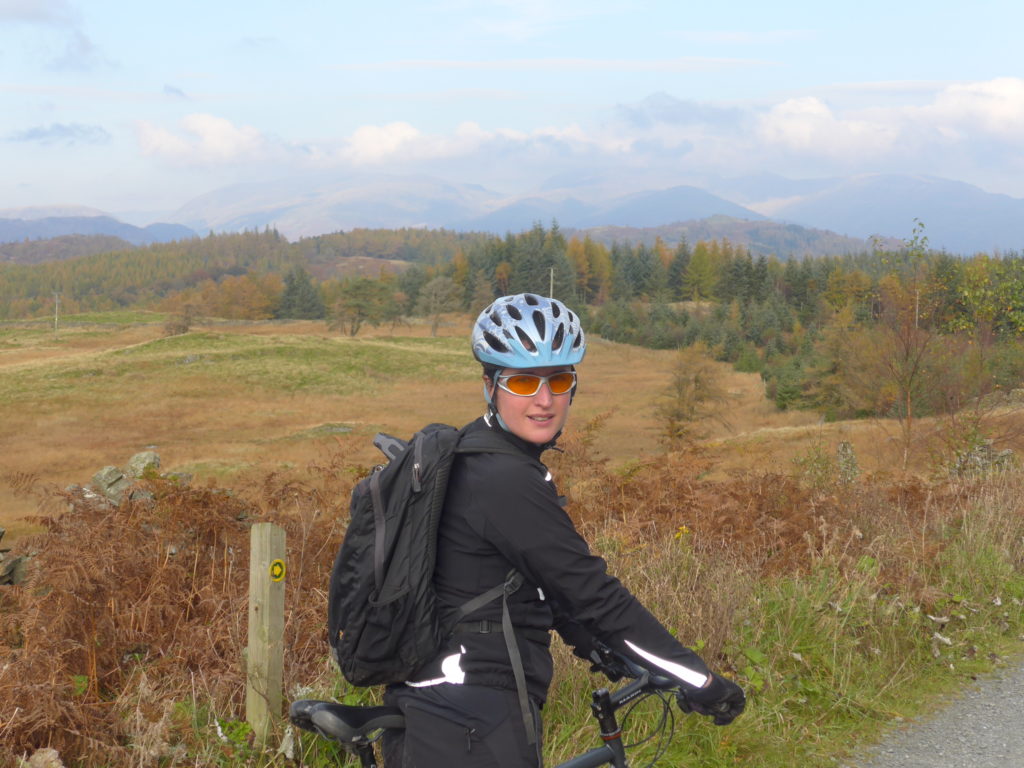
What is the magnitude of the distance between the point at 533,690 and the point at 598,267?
155130 mm

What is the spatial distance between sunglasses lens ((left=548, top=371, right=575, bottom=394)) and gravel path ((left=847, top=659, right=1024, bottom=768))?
10.7ft

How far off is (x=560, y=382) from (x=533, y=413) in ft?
0.60

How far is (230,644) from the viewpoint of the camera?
5180 millimetres

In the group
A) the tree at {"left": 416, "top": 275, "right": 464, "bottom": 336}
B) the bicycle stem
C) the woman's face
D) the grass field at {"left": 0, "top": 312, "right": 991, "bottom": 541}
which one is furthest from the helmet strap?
the tree at {"left": 416, "top": 275, "right": 464, "bottom": 336}

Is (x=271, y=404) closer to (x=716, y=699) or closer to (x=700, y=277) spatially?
(x=716, y=699)

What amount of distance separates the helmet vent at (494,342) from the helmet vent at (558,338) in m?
0.15

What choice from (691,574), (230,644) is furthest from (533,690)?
(691,574)

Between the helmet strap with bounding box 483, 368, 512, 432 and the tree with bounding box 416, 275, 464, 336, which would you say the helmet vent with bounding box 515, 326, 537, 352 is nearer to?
the helmet strap with bounding box 483, 368, 512, 432

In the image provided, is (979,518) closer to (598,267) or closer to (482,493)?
(482,493)

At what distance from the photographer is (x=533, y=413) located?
2.75m

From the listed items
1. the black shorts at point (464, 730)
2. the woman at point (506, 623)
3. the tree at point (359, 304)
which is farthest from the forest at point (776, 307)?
the black shorts at point (464, 730)

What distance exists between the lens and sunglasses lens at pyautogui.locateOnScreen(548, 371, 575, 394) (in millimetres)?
2842

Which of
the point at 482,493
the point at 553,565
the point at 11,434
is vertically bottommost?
the point at 11,434

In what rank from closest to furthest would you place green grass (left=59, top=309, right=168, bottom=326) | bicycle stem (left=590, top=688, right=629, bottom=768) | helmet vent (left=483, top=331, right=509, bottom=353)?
bicycle stem (left=590, top=688, right=629, bottom=768) → helmet vent (left=483, top=331, right=509, bottom=353) → green grass (left=59, top=309, right=168, bottom=326)
